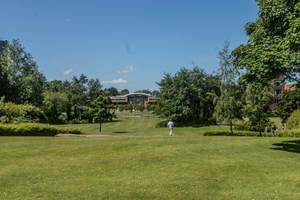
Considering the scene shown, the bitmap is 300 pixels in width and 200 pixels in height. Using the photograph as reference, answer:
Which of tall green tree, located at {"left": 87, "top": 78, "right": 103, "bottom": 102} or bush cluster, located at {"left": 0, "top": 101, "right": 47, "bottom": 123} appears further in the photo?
tall green tree, located at {"left": 87, "top": 78, "right": 103, "bottom": 102}

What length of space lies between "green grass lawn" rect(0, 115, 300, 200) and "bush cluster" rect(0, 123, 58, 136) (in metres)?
9.35

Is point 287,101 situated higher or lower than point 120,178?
higher

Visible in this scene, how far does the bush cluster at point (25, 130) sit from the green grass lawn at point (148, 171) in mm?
9352

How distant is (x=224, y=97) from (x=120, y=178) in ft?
97.2

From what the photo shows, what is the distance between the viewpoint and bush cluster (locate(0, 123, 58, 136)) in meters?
30.0

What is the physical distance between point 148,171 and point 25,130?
20.0m

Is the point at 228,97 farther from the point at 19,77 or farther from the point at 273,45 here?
the point at 19,77

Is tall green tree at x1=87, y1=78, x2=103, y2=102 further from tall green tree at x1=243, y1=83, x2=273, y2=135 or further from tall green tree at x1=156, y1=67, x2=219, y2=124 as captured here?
tall green tree at x1=243, y1=83, x2=273, y2=135

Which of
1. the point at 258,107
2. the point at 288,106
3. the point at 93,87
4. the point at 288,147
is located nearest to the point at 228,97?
the point at 258,107

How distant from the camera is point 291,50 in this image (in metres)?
17.7

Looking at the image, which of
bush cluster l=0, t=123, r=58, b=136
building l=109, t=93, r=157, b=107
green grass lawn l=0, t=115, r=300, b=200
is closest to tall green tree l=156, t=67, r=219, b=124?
bush cluster l=0, t=123, r=58, b=136

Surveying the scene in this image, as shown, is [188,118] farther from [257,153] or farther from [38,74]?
[257,153]

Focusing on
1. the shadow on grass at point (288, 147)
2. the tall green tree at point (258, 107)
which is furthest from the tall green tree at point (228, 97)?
the shadow on grass at point (288, 147)

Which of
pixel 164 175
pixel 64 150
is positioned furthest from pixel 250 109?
pixel 164 175
